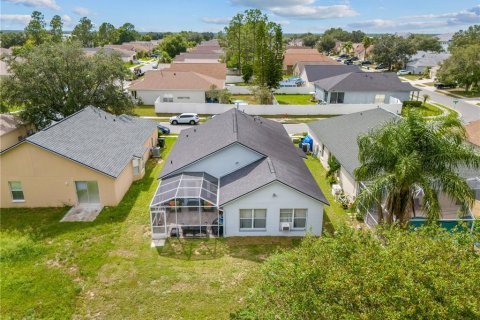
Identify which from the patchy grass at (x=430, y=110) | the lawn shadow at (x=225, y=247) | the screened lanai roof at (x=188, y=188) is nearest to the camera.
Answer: the lawn shadow at (x=225, y=247)

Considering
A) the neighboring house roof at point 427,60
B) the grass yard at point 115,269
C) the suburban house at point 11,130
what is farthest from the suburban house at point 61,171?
the neighboring house roof at point 427,60

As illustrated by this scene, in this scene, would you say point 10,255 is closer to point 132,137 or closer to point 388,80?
point 132,137

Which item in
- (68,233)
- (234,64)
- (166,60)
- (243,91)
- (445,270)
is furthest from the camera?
(166,60)

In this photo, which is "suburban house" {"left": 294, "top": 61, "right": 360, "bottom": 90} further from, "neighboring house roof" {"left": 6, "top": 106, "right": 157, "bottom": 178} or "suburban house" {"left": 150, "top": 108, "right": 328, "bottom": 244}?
"suburban house" {"left": 150, "top": 108, "right": 328, "bottom": 244}

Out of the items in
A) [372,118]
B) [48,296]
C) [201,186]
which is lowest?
[48,296]

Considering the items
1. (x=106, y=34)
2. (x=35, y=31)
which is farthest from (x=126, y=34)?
Answer: (x=35, y=31)

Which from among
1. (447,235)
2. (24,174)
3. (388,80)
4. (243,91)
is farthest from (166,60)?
(447,235)

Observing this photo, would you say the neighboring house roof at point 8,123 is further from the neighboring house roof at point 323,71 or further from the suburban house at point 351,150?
the neighboring house roof at point 323,71
